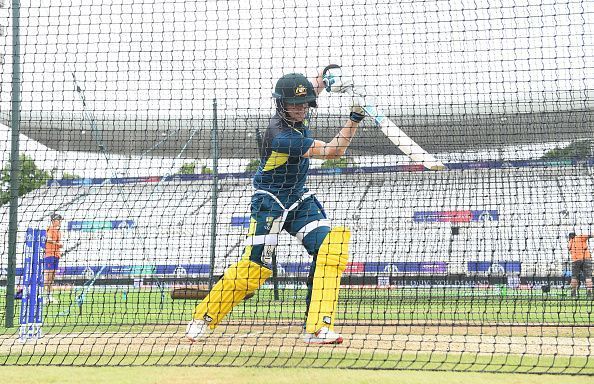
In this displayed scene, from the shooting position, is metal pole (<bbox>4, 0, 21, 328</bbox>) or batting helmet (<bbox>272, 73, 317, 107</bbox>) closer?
batting helmet (<bbox>272, 73, 317, 107</bbox>)

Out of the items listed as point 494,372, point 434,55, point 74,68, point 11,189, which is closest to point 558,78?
point 434,55

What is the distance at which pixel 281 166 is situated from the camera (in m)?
5.63

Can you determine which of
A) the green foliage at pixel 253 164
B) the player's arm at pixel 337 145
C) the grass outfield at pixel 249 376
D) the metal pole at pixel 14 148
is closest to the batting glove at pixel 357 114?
the player's arm at pixel 337 145

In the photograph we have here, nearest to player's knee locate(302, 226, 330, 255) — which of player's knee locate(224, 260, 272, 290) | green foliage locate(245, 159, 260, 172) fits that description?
player's knee locate(224, 260, 272, 290)

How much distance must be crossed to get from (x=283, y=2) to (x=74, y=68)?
185 centimetres

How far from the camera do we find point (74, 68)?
5941mm

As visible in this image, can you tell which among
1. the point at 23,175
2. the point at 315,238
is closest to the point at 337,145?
the point at 315,238

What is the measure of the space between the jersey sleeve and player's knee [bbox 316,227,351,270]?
0.66 metres

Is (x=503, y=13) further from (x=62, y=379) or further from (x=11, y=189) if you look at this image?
(x=11, y=189)

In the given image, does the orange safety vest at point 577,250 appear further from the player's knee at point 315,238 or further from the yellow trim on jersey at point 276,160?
the yellow trim on jersey at point 276,160

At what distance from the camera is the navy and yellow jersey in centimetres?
554

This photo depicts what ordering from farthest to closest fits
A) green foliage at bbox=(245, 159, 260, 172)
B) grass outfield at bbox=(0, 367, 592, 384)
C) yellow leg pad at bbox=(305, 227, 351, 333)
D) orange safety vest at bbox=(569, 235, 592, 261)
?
orange safety vest at bbox=(569, 235, 592, 261), green foliage at bbox=(245, 159, 260, 172), yellow leg pad at bbox=(305, 227, 351, 333), grass outfield at bbox=(0, 367, 592, 384)

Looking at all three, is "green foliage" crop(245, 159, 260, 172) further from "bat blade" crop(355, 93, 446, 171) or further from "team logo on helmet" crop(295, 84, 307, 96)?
"bat blade" crop(355, 93, 446, 171)

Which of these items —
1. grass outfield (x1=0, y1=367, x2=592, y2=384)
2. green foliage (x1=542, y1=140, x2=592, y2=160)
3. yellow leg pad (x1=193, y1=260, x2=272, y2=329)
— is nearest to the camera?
grass outfield (x1=0, y1=367, x2=592, y2=384)
